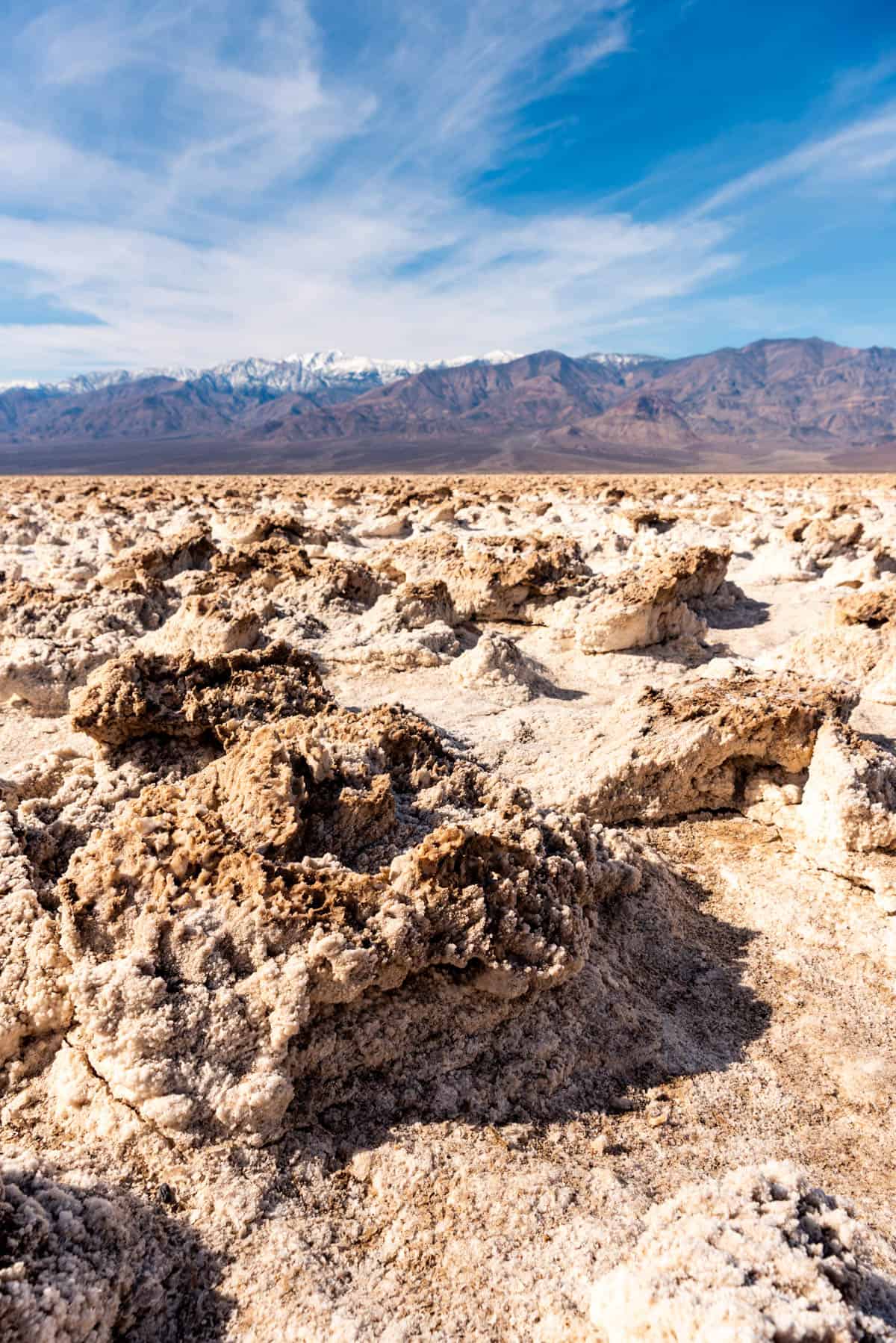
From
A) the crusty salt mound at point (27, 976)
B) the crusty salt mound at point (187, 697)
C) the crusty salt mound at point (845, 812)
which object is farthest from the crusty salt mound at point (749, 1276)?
the crusty salt mound at point (187, 697)

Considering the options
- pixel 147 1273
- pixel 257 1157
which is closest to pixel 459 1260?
pixel 257 1157

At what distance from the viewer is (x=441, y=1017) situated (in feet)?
7.91

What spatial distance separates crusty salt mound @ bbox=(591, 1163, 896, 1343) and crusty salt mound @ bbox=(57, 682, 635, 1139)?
887mm

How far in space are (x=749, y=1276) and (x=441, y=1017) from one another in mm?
1106

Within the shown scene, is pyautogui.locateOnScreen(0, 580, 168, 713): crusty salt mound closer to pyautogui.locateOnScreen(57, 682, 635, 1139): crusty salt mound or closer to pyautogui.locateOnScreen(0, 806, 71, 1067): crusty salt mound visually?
pyautogui.locateOnScreen(57, 682, 635, 1139): crusty salt mound

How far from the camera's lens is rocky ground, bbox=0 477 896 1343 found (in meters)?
1.66

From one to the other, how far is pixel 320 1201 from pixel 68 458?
147 m

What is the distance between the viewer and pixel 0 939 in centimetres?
238

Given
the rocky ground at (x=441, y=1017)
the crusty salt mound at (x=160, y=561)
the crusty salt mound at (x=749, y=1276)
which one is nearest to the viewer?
the crusty salt mound at (x=749, y=1276)

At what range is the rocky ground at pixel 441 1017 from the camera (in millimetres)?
1656

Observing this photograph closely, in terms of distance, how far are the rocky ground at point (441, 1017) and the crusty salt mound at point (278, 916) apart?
1 cm

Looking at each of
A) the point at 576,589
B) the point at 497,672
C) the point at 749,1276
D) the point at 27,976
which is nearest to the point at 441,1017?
the point at 749,1276

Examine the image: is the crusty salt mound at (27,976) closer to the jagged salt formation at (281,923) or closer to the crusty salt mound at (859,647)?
the jagged salt formation at (281,923)

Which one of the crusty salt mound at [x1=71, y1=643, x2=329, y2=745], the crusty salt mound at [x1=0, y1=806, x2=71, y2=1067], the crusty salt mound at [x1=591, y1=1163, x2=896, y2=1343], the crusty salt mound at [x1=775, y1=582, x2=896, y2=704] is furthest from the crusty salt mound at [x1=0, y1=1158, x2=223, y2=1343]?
the crusty salt mound at [x1=775, y1=582, x2=896, y2=704]
